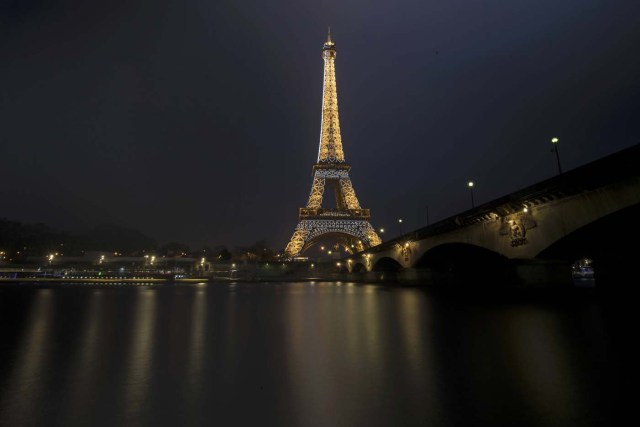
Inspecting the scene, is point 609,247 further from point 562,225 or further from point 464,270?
point 464,270

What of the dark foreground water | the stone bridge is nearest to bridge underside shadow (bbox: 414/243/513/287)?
the stone bridge

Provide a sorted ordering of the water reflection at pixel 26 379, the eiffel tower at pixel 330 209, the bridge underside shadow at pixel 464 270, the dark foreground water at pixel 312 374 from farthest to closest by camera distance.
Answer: the eiffel tower at pixel 330 209
the bridge underside shadow at pixel 464 270
the water reflection at pixel 26 379
the dark foreground water at pixel 312 374

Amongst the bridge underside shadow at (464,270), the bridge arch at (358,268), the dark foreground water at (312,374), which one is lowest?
the dark foreground water at (312,374)

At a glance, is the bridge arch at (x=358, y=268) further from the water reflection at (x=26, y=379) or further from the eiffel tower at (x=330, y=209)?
the water reflection at (x=26, y=379)

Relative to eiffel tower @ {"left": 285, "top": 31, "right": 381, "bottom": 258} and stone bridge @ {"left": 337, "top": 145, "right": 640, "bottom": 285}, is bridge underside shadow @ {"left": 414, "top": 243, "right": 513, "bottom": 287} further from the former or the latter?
eiffel tower @ {"left": 285, "top": 31, "right": 381, "bottom": 258}

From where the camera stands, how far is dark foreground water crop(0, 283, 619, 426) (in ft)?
17.9

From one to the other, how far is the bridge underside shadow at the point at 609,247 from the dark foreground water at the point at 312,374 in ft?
26.1

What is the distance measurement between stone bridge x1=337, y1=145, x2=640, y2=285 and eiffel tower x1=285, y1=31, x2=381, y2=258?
54822 millimetres

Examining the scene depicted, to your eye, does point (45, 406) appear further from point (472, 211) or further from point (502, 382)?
point (472, 211)

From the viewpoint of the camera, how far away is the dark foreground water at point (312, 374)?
17.9 feet

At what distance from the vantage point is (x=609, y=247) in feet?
102

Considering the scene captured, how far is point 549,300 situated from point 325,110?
283 feet

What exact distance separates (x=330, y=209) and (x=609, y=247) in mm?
70075

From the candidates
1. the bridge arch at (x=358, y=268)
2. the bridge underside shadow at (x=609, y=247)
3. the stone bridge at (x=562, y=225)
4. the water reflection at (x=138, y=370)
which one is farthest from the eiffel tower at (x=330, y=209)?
the water reflection at (x=138, y=370)
